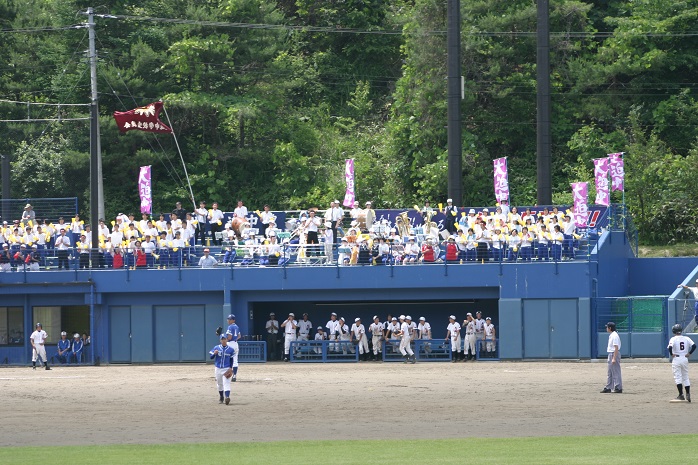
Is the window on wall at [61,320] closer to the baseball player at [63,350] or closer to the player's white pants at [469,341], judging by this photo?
the baseball player at [63,350]

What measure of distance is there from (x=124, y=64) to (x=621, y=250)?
94.7ft

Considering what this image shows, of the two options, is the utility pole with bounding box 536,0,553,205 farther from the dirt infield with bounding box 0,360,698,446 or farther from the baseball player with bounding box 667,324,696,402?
the baseball player with bounding box 667,324,696,402

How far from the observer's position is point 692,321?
3834 cm

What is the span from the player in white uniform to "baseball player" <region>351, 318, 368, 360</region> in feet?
44.0

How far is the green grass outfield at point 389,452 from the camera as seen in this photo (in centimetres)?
1953

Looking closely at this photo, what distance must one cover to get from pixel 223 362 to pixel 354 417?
3.66 m

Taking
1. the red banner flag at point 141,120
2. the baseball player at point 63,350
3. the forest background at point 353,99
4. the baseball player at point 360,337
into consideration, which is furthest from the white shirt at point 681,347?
the red banner flag at point 141,120

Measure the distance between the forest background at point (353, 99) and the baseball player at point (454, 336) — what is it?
44.8 ft

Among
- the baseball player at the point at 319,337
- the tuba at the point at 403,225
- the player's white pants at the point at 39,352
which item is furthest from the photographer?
the tuba at the point at 403,225

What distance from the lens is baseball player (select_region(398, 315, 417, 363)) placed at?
40.4 m

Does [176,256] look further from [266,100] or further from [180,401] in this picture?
[266,100]

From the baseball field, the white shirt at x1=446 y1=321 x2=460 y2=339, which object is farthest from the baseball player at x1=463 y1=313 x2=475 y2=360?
the baseball field

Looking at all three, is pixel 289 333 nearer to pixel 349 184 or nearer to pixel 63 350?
pixel 349 184

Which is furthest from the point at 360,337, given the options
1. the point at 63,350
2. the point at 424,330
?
the point at 63,350
